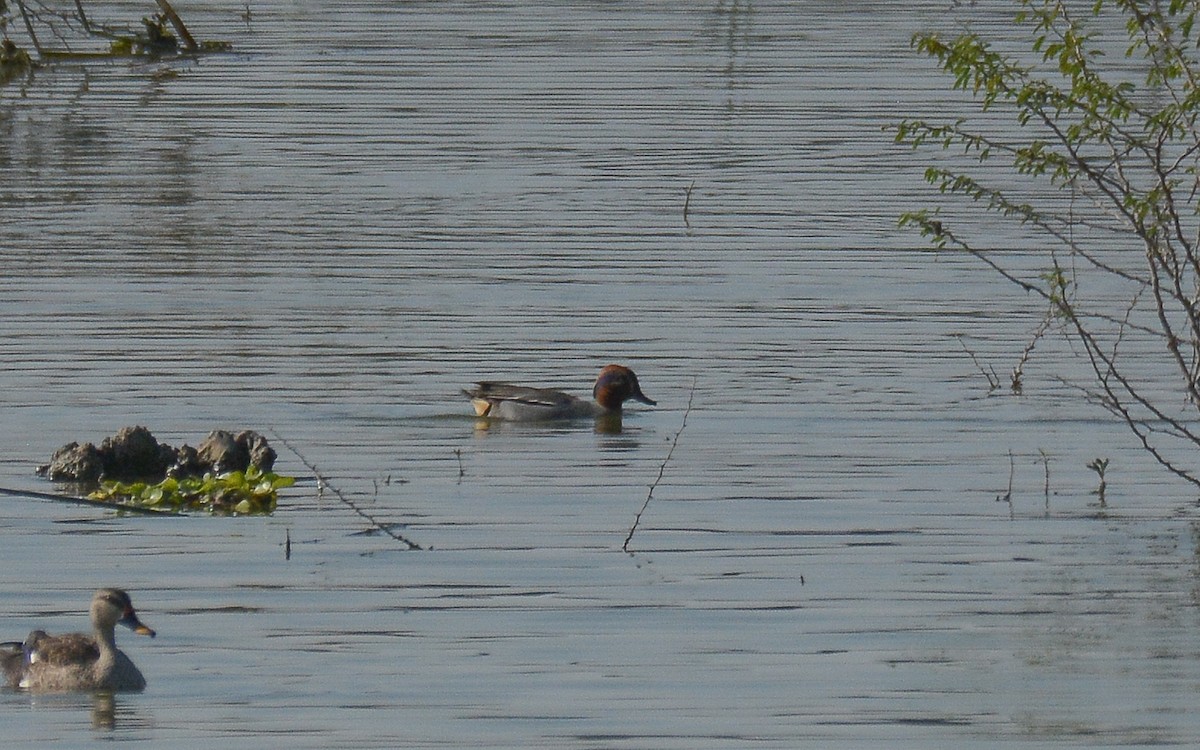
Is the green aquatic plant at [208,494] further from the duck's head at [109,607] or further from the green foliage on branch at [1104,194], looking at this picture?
the green foliage on branch at [1104,194]

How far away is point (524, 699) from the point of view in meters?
10.8

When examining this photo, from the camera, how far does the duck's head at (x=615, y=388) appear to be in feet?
57.9

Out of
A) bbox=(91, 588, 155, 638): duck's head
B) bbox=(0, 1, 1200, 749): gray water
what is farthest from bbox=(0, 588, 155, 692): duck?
bbox=(0, 1, 1200, 749): gray water

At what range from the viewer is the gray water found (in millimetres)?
11000

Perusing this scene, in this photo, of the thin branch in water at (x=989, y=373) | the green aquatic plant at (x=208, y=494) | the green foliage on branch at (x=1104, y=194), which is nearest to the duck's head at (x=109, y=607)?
the green aquatic plant at (x=208, y=494)

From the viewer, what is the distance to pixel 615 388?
1772 cm

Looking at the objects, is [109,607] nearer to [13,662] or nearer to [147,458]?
[13,662]

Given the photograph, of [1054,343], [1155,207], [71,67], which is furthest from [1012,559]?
[71,67]

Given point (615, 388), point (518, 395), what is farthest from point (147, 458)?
point (615, 388)

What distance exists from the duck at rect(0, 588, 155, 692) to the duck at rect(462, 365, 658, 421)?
21.5 feet

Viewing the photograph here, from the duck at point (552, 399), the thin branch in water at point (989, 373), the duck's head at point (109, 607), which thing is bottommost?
the duck's head at point (109, 607)

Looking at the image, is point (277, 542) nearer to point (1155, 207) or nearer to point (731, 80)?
point (1155, 207)

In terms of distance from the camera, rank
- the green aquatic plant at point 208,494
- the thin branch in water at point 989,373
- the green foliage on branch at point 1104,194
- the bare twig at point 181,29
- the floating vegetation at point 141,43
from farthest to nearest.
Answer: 1. the floating vegetation at point 141,43
2. the bare twig at point 181,29
3. the thin branch in water at point 989,373
4. the green aquatic plant at point 208,494
5. the green foliage on branch at point 1104,194

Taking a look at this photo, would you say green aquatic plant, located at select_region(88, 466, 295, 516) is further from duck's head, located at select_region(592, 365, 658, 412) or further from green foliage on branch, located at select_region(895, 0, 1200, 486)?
green foliage on branch, located at select_region(895, 0, 1200, 486)
